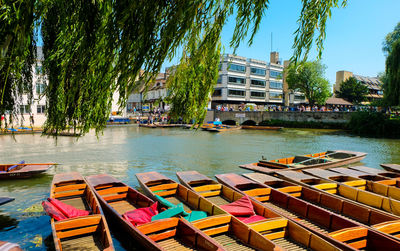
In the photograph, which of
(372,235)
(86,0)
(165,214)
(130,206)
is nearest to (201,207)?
(165,214)

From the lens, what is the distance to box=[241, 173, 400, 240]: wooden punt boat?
5.07 meters

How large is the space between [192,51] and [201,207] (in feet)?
12.6

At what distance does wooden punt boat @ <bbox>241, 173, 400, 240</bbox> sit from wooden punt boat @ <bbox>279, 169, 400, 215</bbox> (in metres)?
0.55

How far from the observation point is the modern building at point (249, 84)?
50.9 m

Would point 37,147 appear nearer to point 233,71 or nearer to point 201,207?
point 201,207

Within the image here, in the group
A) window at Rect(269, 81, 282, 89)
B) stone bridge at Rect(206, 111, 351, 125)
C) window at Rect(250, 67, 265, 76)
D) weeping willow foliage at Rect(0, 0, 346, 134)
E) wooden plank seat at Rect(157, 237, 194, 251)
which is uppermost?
window at Rect(250, 67, 265, 76)

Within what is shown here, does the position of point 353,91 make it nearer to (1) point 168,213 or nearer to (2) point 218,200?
(2) point 218,200

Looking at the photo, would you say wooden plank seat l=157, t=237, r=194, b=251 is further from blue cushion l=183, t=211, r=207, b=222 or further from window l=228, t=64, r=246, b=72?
window l=228, t=64, r=246, b=72

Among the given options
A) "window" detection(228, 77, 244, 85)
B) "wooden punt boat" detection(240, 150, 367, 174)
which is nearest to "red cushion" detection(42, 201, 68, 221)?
"wooden punt boat" detection(240, 150, 367, 174)

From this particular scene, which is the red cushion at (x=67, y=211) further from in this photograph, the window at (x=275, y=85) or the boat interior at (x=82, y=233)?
the window at (x=275, y=85)

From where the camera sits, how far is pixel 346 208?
6.35 meters

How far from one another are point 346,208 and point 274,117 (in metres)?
37.0

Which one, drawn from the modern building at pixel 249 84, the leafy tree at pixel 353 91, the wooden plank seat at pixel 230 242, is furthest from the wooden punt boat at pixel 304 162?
the leafy tree at pixel 353 91

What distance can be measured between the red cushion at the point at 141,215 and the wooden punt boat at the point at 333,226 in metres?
2.58
